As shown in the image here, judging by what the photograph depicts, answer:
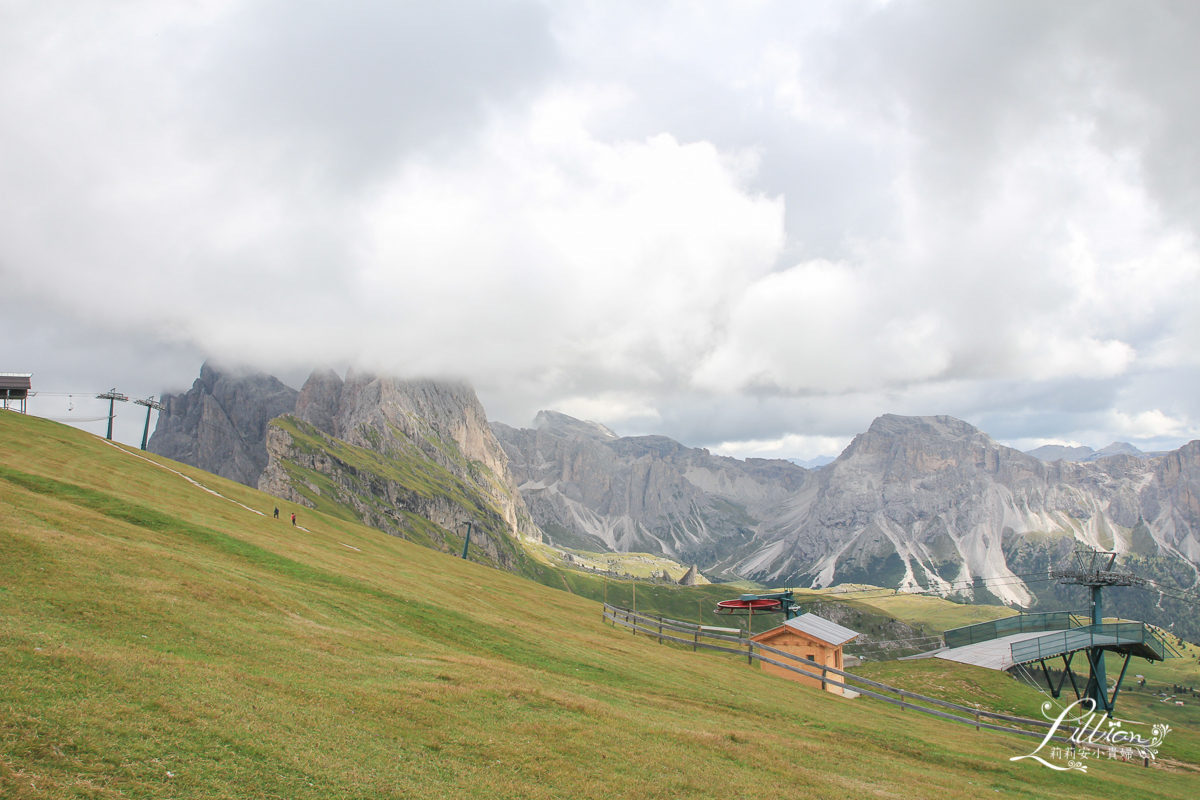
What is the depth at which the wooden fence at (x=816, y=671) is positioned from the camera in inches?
1502

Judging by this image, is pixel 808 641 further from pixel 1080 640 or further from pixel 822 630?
pixel 1080 640

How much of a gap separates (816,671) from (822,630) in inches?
273

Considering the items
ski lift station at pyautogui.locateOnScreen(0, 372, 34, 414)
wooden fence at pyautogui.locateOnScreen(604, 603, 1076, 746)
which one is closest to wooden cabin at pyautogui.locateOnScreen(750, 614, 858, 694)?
wooden fence at pyautogui.locateOnScreen(604, 603, 1076, 746)

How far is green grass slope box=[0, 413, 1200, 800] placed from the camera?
12289mm

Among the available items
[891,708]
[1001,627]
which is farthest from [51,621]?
[1001,627]

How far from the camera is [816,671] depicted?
46.8 m

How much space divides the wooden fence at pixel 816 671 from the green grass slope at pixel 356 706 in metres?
1.67

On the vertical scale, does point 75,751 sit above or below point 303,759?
above

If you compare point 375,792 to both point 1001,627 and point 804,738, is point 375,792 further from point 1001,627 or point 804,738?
point 1001,627

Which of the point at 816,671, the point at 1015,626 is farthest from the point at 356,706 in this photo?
the point at 1015,626

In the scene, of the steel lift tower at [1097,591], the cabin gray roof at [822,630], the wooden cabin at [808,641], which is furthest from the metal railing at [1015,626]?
the wooden cabin at [808,641]

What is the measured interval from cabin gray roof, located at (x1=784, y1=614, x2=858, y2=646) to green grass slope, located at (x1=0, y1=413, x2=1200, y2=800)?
929 centimetres

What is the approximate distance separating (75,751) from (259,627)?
40.3 feet

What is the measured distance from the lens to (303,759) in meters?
13.1
